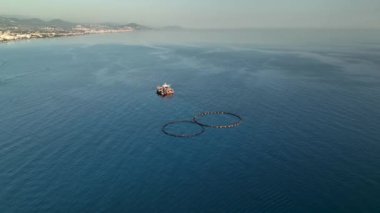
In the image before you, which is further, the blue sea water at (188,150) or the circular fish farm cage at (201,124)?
the circular fish farm cage at (201,124)

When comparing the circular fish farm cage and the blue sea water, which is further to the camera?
the circular fish farm cage

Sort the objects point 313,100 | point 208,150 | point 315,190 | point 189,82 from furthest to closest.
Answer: point 189,82, point 313,100, point 208,150, point 315,190

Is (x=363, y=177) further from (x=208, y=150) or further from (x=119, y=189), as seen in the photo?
(x=119, y=189)

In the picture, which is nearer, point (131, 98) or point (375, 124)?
point (375, 124)

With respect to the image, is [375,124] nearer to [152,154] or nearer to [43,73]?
[152,154]

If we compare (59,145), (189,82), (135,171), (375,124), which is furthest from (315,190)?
(189,82)

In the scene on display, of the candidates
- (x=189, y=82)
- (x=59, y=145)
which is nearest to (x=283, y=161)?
(x=59, y=145)

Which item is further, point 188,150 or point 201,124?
point 201,124

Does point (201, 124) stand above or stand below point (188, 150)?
above

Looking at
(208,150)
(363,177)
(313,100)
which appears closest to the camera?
(363,177)

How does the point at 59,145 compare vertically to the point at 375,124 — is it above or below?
below
